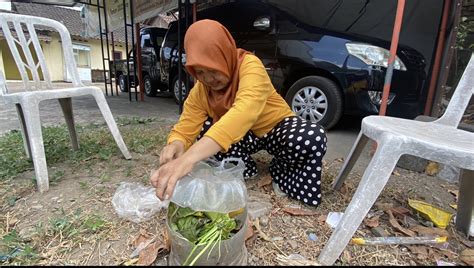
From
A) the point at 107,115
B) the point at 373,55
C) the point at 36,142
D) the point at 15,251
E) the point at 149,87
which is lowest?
the point at 15,251

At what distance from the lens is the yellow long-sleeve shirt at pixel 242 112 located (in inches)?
42.8

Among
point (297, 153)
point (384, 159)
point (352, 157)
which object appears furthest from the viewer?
point (352, 157)

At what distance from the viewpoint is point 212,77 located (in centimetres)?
126

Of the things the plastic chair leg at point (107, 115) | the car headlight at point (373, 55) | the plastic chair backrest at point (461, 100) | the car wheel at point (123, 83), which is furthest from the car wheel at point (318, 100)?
the car wheel at point (123, 83)

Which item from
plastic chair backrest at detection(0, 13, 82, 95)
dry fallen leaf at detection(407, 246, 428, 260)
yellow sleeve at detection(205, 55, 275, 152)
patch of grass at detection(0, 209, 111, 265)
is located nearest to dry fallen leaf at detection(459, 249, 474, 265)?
dry fallen leaf at detection(407, 246, 428, 260)

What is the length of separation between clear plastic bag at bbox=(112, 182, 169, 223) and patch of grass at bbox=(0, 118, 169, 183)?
65cm

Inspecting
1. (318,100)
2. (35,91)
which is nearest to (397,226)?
(318,100)

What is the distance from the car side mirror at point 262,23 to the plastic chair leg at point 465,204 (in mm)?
2697

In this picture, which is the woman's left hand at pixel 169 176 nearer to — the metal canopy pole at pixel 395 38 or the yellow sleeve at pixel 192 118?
the yellow sleeve at pixel 192 118

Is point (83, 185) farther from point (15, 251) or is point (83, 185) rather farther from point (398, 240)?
point (398, 240)

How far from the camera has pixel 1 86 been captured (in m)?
1.82

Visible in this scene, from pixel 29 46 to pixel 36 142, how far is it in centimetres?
92

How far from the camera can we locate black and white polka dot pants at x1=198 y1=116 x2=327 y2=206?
4.70 feet

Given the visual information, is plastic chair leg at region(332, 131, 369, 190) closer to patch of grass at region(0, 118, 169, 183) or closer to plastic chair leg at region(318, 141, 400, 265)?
plastic chair leg at region(318, 141, 400, 265)
